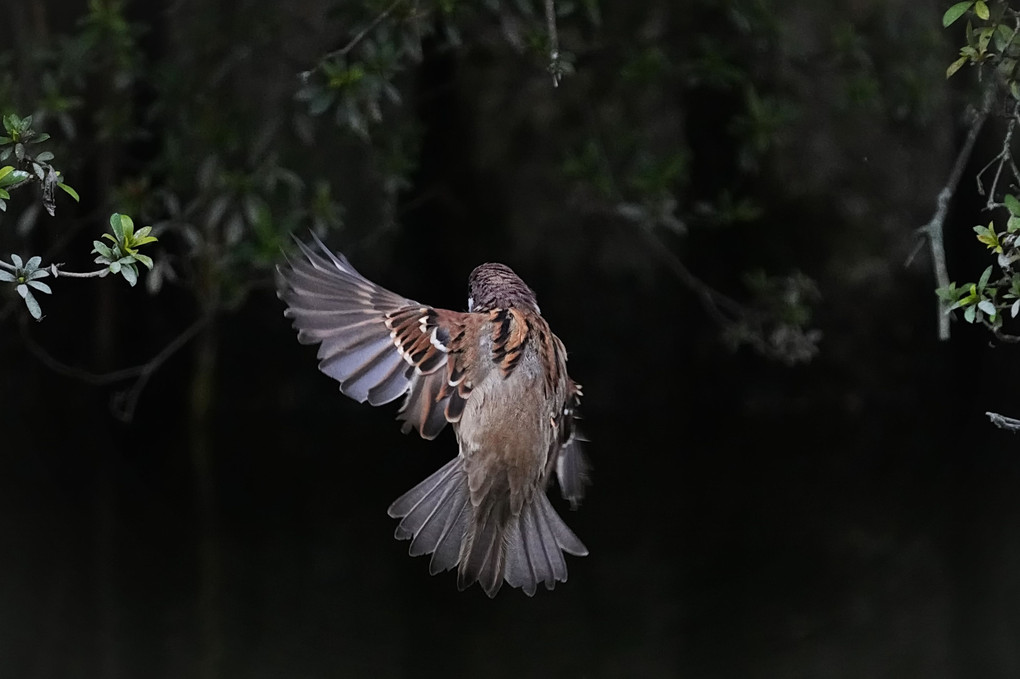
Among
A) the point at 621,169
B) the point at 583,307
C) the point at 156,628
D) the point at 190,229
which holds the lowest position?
the point at 156,628

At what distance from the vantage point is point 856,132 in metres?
8.47

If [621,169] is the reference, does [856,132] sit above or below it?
above

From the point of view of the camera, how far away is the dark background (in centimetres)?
523

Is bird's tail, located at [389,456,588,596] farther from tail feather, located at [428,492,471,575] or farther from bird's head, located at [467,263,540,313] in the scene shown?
bird's head, located at [467,263,540,313]

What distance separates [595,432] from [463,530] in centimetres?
450

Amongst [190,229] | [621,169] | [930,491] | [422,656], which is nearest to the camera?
[422,656]

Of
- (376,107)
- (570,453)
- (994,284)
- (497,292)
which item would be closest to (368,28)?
(376,107)

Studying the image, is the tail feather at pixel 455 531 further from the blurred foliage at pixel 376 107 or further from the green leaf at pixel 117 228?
the green leaf at pixel 117 228

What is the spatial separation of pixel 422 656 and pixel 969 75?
5.23 metres

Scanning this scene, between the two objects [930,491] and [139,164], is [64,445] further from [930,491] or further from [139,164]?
[930,491]

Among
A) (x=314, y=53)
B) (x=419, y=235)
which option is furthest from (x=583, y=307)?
(x=314, y=53)

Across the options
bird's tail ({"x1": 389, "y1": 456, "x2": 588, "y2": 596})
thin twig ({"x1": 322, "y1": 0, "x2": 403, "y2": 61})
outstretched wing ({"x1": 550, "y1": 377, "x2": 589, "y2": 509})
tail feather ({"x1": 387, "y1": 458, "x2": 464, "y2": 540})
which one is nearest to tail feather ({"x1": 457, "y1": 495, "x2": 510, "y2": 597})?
bird's tail ({"x1": 389, "y1": 456, "x2": 588, "y2": 596})

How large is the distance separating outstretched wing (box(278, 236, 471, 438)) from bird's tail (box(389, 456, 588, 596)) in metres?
0.27

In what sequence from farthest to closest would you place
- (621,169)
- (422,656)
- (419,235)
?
(419,235) → (621,169) → (422,656)
